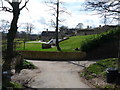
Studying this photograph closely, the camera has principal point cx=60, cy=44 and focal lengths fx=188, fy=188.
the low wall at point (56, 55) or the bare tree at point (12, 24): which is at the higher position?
the bare tree at point (12, 24)

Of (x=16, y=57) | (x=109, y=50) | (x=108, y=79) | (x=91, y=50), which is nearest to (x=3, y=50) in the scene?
(x=16, y=57)

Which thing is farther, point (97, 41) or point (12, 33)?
point (97, 41)

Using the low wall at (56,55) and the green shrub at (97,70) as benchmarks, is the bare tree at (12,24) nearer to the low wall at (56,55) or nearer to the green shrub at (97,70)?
the green shrub at (97,70)

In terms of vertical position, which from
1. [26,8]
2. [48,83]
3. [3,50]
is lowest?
[48,83]

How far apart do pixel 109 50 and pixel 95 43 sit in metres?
2.55

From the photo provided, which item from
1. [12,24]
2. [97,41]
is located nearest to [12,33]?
[12,24]

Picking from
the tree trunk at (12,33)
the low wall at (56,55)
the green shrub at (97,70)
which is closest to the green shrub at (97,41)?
the low wall at (56,55)

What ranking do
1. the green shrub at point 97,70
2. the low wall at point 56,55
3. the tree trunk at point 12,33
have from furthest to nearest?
the low wall at point 56,55, the tree trunk at point 12,33, the green shrub at point 97,70

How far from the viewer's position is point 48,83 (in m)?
13.2

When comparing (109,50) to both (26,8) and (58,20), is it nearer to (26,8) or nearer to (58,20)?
(58,20)

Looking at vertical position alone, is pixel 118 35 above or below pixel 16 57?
above

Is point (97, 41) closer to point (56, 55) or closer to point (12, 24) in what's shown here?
point (56, 55)

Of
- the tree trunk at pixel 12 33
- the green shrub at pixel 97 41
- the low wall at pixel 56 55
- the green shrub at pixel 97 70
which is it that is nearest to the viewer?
the green shrub at pixel 97 70

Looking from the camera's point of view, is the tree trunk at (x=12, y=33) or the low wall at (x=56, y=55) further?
the low wall at (x=56, y=55)
